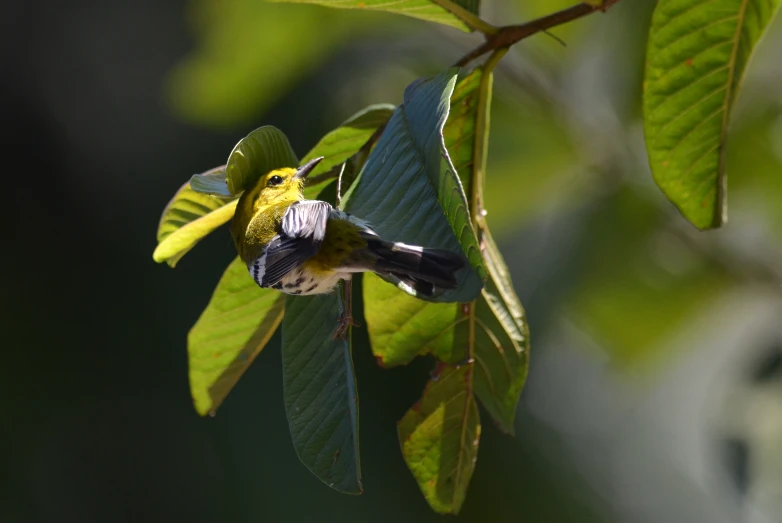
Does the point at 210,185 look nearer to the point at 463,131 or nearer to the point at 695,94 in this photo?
the point at 463,131

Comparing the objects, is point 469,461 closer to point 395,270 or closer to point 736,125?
point 395,270

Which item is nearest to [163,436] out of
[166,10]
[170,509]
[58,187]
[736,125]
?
[170,509]

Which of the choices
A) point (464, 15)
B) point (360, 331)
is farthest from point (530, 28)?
point (360, 331)

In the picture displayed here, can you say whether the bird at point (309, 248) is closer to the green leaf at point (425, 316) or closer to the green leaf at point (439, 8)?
the green leaf at point (425, 316)

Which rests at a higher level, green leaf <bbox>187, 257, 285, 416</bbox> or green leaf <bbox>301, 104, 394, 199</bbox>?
green leaf <bbox>301, 104, 394, 199</bbox>

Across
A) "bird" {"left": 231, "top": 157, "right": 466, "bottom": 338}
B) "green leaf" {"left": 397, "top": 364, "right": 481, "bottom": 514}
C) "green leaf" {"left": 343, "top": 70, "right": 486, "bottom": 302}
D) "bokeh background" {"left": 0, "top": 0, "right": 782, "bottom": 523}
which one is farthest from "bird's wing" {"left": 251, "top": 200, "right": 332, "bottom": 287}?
"bokeh background" {"left": 0, "top": 0, "right": 782, "bottom": 523}

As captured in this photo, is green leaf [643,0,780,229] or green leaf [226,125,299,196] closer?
green leaf [226,125,299,196]

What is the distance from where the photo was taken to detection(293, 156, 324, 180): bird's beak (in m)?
0.90

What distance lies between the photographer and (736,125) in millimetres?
1591

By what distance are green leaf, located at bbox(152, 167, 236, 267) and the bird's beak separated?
3.2 inches

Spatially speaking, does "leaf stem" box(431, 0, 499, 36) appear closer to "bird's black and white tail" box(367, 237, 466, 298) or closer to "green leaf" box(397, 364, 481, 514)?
"bird's black and white tail" box(367, 237, 466, 298)

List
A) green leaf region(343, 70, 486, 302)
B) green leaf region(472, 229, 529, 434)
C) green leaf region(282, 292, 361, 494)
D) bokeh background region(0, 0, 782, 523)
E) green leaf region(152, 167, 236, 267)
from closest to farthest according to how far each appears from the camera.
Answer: green leaf region(343, 70, 486, 302), green leaf region(282, 292, 361, 494), green leaf region(152, 167, 236, 267), green leaf region(472, 229, 529, 434), bokeh background region(0, 0, 782, 523)

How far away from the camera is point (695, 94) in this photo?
3.15ft

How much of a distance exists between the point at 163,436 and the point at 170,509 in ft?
1.43
